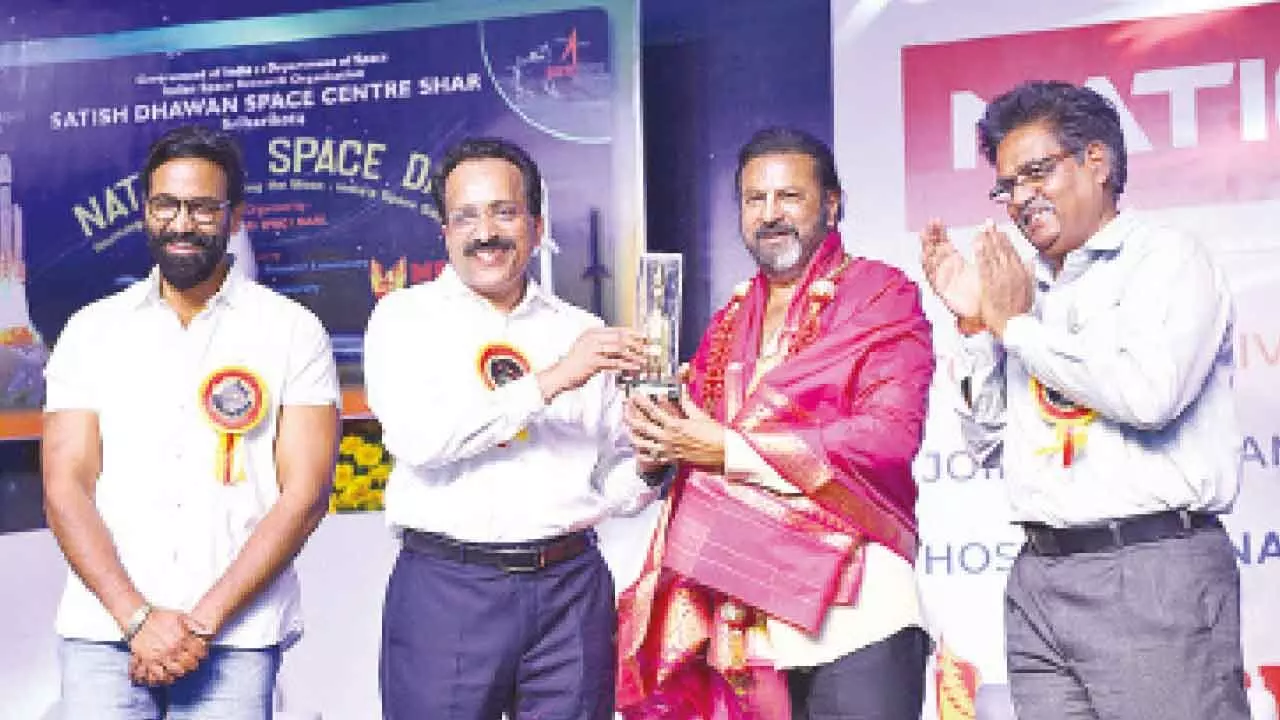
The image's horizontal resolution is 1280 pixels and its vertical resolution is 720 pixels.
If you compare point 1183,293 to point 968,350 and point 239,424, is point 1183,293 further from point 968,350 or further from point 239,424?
point 239,424

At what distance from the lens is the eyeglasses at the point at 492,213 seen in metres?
3.25

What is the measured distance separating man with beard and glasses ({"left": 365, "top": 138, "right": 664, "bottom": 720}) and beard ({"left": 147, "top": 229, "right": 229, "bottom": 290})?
348 millimetres

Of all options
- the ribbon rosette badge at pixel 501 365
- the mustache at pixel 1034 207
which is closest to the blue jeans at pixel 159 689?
the ribbon rosette badge at pixel 501 365

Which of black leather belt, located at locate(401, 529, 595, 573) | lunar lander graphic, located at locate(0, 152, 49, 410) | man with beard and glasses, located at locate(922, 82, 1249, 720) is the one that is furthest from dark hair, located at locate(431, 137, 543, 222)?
lunar lander graphic, located at locate(0, 152, 49, 410)

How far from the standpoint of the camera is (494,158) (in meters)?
3.32

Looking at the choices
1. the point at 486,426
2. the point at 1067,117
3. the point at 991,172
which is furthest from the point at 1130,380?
the point at 991,172

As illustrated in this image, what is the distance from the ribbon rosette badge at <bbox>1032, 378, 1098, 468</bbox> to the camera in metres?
2.81

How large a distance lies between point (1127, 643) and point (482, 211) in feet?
4.71

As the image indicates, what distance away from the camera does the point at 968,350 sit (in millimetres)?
2990

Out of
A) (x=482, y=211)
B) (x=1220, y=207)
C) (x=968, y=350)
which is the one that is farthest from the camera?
(x=1220, y=207)

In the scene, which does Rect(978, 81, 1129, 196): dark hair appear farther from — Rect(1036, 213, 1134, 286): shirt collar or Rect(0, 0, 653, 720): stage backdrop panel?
Rect(0, 0, 653, 720): stage backdrop panel

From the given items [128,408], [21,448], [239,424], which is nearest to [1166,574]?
[239,424]

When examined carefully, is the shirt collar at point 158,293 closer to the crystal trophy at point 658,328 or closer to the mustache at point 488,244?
the mustache at point 488,244

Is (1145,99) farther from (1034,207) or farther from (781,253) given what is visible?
(781,253)
